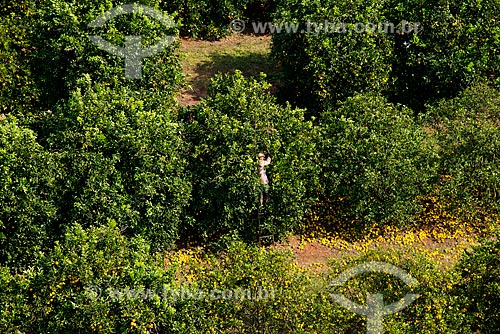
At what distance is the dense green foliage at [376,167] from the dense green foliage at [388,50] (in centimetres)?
290

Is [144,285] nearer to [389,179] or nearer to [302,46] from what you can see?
[389,179]

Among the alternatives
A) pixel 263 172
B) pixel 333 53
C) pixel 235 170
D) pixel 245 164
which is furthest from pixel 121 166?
pixel 333 53

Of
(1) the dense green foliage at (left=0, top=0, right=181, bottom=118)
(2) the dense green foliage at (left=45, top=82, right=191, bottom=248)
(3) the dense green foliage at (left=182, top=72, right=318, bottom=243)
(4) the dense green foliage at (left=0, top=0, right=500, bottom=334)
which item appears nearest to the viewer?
(4) the dense green foliage at (left=0, top=0, right=500, bottom=334)

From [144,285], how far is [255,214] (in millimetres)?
5064

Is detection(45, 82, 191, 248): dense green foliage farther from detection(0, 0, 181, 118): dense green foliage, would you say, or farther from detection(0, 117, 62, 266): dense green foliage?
detection(0, 0, 181, 118): dense green foliage

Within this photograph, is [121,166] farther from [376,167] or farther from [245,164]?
[376,167]

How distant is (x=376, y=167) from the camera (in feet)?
68.8

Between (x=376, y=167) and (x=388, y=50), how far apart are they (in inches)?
224

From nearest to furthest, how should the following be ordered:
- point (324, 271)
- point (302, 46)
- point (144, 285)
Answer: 1. point (144, 285)
2. point (324, 271)
3. point (302, 46)

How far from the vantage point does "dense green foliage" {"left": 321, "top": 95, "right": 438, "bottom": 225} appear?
21.0 meters

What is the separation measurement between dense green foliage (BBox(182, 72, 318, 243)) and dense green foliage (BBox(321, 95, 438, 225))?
0.80 metres

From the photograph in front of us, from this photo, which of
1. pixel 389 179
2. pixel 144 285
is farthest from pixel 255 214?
pixel 144 285

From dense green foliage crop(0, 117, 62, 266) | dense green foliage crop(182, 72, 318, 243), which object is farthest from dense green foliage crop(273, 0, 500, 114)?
dense green foliage crop(0, 117, 62, 266)

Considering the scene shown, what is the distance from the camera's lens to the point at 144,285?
16484 mm
